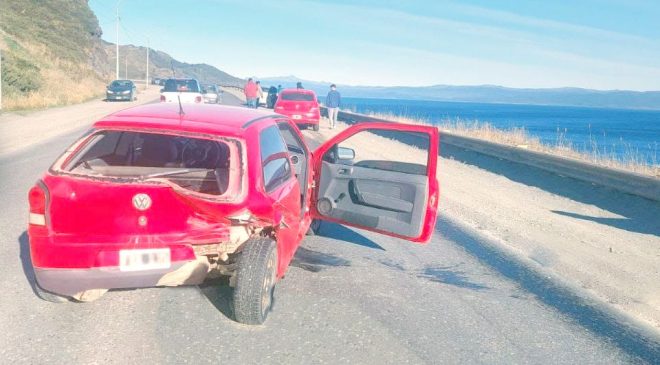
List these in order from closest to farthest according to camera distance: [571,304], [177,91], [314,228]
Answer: [571,304]
[314,228]
[177,91]

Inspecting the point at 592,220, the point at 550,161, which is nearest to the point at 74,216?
the point at 592,220

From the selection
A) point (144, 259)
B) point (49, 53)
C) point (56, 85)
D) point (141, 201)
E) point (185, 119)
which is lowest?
point (56, 85)

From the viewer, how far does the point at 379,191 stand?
21.1 feet

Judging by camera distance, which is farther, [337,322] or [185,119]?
[185,119]

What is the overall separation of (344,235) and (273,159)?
9.46 feet

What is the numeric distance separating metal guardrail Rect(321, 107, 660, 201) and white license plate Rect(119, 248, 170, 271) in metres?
8.73

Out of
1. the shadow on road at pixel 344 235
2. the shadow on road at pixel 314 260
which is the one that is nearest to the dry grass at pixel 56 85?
the shadow on road at pixel 344 235

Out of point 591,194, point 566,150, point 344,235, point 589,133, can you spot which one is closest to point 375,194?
point 344,235

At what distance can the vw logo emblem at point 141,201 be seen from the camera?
425 centimetres

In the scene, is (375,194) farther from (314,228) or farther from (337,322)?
(337,322)

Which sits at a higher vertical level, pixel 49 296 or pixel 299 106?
pixel 299 106

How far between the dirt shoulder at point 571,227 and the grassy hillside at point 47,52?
22120 mm

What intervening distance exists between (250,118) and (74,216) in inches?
66.0

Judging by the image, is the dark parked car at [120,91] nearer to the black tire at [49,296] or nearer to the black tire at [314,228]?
the black tire at [314,228]
